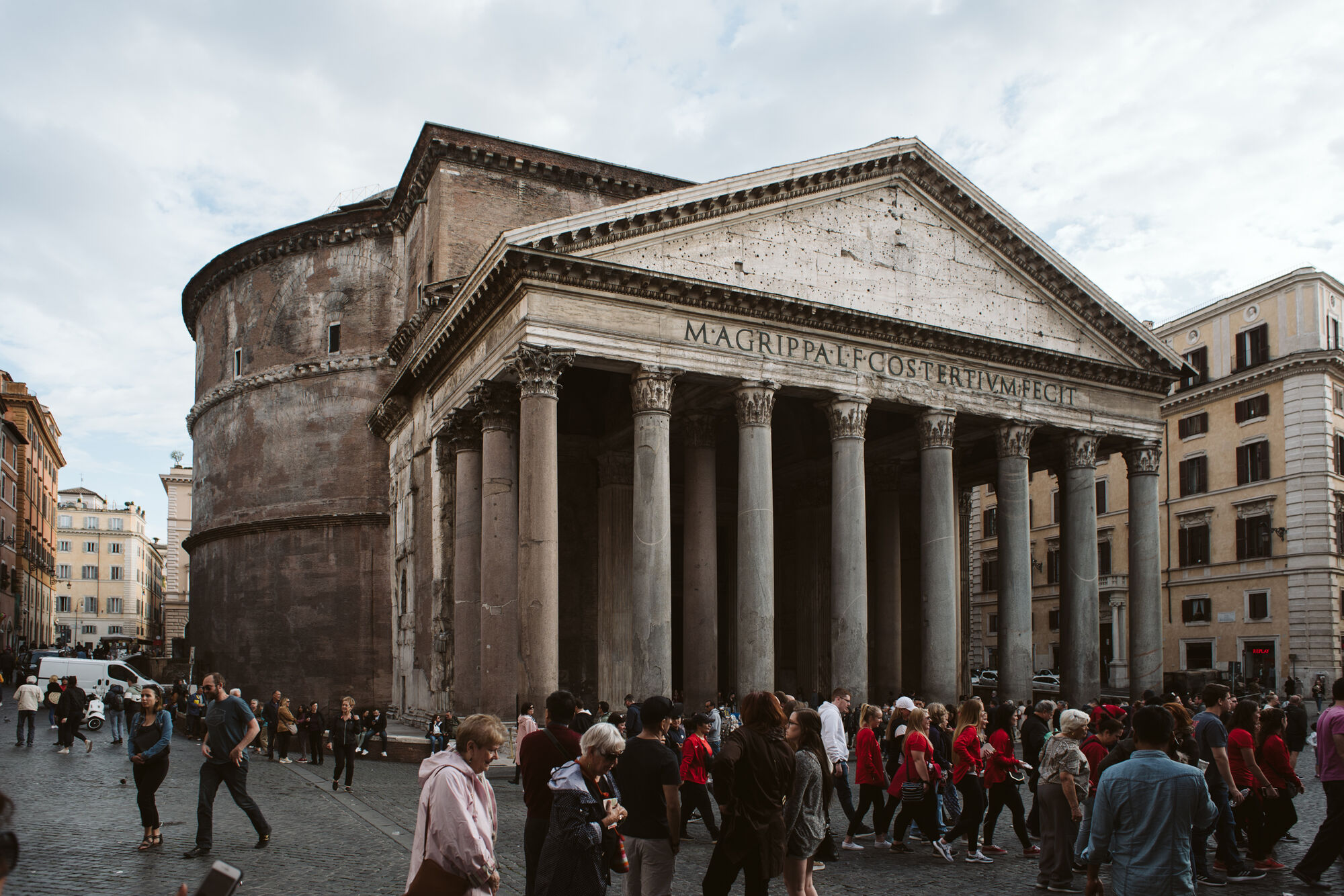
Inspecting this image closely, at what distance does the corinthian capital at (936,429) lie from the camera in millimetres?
20578

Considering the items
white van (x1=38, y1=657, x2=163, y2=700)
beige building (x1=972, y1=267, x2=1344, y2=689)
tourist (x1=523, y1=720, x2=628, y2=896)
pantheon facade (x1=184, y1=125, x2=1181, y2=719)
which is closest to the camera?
tourist (x1=523, y1=720, x2=628, y2=896)

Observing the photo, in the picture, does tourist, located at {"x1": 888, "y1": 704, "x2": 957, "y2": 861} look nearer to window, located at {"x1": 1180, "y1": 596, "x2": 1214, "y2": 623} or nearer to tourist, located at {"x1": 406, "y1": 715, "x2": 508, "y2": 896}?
tourist, located at {"x1": 406, "y1": 715, "x2": 508, "y2": 896}

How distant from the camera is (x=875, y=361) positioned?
20.1m

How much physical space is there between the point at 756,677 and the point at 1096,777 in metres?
9.84

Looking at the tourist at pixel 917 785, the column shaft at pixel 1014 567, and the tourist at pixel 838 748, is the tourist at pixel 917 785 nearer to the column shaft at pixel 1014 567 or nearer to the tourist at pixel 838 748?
the tourist at pixel 838 748

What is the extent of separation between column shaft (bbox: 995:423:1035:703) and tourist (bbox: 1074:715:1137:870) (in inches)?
502

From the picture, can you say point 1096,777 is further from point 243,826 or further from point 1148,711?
point 243,826

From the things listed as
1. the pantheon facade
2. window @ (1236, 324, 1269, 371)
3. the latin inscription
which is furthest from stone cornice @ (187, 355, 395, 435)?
window @ (1236, 324, 1269, 371)

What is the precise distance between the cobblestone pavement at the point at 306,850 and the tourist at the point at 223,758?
11.4 inches

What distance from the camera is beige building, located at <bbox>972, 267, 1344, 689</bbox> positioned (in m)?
30.3

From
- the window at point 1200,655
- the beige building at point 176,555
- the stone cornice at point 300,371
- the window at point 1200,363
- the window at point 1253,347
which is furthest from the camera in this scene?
the beige building at point 176,555

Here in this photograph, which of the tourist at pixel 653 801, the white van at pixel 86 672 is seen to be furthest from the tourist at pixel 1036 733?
the white van at pixel 86 672

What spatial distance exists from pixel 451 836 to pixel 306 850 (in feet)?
18.2

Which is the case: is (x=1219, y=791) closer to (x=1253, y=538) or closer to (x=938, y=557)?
(x=938, y=557)
